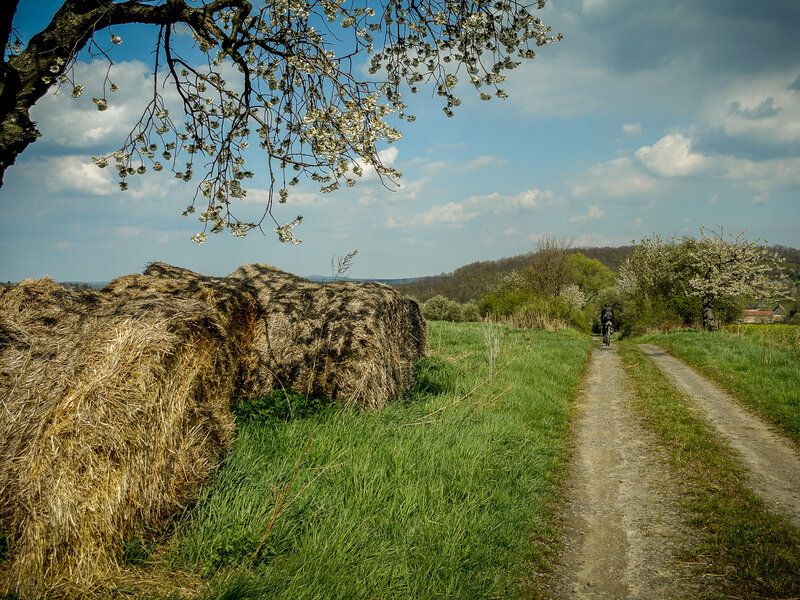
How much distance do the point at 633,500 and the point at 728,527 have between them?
3.18 ft

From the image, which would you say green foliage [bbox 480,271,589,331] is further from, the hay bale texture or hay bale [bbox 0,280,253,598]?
hay bale [bbox 0,280,253,598]

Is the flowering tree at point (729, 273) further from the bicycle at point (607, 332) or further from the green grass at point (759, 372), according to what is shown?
the green grass at point (759, 372)

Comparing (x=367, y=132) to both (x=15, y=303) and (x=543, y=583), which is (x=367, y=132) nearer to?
(x=15, y=303)

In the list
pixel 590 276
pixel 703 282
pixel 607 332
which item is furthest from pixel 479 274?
pixel 607 332

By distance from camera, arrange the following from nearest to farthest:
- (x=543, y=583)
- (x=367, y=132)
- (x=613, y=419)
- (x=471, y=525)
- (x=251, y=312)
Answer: (x=543, y=583) < (x=471, y=525) < (x=367, y=132) < (x=251, y=312) < (x=613, y=419)

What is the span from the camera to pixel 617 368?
1518cm

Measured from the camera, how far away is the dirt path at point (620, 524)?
372 centimetres

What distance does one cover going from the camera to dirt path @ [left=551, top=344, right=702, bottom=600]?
372 cm

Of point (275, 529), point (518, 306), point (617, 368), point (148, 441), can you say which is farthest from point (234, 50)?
point (518, 306)

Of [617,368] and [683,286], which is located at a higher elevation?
[683,286]

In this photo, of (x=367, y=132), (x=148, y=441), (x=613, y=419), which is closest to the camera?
(x=148, y=441)

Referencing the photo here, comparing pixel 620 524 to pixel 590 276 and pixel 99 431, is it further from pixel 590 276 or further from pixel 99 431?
pixel 590 276

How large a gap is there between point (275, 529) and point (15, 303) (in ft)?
12.8

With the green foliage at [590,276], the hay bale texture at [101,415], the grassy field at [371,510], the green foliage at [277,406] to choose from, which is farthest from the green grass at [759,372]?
the green foliage at [590,276]
